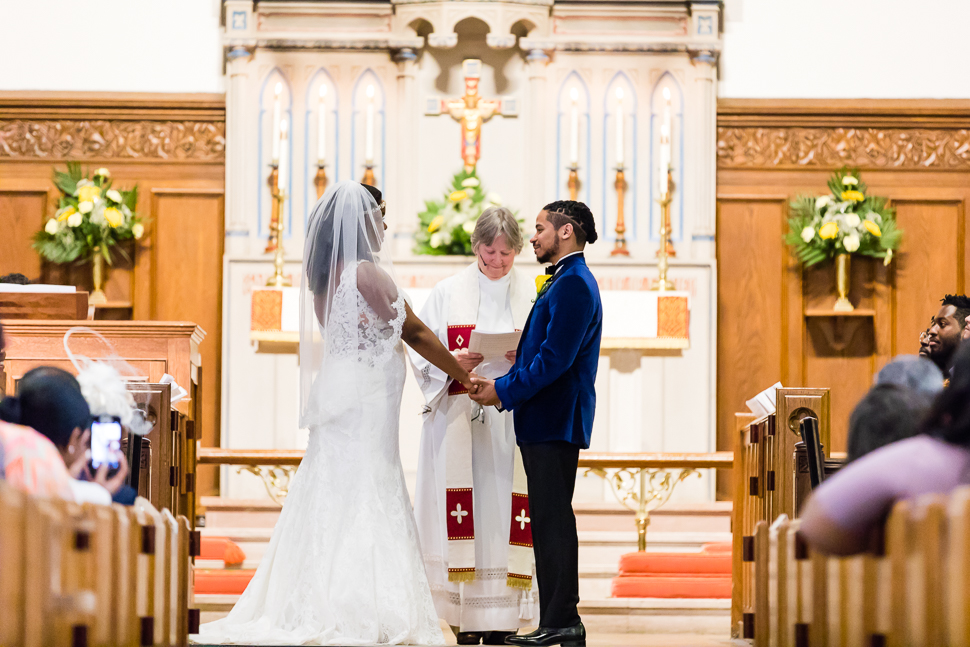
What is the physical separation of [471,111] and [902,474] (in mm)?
6571

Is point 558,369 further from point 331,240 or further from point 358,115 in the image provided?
point 358,115

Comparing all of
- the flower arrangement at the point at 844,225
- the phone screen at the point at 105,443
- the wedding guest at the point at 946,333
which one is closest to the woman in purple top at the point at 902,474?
the phone screen at the point at 105,443

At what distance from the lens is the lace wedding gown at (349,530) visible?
156 inches

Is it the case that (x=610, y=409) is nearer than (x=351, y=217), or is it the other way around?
(x=351, y=217)

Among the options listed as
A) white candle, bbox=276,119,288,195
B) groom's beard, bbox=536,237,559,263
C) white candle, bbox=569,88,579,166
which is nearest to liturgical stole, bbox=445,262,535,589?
groom's beard, bbox=536,237,559,263

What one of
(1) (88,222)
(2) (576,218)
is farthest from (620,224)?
(2) (576,218)

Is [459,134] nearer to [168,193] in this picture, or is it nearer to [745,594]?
[168,193]

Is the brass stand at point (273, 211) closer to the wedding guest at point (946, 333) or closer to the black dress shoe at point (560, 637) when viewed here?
the wedding guest at point (946, 333)

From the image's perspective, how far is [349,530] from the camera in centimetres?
411

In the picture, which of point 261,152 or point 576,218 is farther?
point 261,152

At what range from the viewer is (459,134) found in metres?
8.51

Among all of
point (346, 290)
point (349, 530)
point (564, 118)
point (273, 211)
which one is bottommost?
point (349, 530)

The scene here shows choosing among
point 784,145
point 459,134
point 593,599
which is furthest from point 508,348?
point 784,145

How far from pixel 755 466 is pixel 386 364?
63.9 inches
